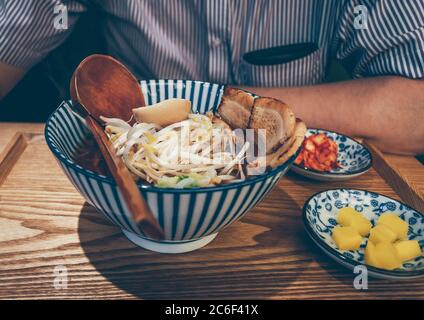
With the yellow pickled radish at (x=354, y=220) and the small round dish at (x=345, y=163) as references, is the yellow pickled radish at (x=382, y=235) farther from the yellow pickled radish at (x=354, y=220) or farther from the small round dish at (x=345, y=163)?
the small round dish at (x=345, y=163)

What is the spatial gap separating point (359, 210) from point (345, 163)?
0.94 ft

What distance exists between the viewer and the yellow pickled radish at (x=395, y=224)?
822 millimetres

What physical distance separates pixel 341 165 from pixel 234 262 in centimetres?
57

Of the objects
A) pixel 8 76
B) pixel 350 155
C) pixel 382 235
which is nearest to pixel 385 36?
pixel 350 155

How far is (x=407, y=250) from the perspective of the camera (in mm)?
768

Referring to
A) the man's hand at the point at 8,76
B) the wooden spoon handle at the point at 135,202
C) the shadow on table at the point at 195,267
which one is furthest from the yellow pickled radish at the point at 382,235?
the man's hand at the point at 8,76

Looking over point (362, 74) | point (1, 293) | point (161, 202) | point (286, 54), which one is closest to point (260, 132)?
point (161, 202)

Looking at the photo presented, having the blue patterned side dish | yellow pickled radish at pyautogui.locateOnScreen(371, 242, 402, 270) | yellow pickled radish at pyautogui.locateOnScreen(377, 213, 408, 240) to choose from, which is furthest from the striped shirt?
yellow pickled radish at pyautogui.locateOnScreen(371, 242, 402, 270)

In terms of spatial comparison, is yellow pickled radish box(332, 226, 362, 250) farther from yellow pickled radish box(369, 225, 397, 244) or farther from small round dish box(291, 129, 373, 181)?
small round dish box(291, 129, 373, 181)

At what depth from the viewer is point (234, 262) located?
0.77 meters

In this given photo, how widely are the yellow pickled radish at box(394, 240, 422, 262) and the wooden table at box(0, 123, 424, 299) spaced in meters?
Result: 0.05

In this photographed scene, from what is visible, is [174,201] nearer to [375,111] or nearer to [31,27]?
[375,111]

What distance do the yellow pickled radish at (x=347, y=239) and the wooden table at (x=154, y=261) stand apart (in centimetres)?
5

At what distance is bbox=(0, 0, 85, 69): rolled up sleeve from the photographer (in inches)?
54.9
